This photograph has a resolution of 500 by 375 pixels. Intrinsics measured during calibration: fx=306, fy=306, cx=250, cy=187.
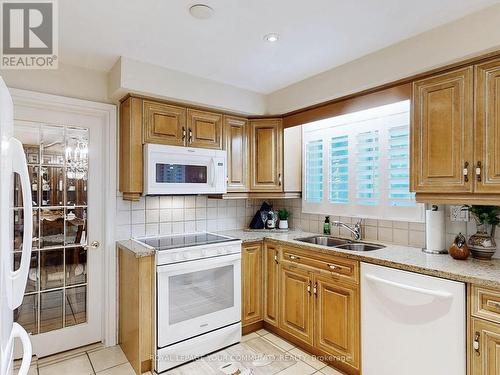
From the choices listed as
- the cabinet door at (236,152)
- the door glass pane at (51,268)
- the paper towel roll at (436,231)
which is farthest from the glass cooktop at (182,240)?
the paper towel roll at (436,231)

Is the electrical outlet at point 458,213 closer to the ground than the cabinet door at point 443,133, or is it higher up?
closer to the ground

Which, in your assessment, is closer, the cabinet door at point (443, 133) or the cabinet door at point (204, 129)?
the cabinet door at point (443, 133)

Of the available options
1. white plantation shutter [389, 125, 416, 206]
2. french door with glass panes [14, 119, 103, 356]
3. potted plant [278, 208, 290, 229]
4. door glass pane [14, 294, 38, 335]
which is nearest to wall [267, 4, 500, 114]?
white plantation shutter [389, 125, 416, 206]

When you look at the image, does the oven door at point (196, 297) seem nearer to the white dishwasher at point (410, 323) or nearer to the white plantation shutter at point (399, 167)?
the white dishwasher at point (410, 323)

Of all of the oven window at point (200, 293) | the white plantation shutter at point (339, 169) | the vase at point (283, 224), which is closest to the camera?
the oven window at point (200, 293)

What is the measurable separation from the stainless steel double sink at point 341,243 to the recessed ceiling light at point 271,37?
1.74 m

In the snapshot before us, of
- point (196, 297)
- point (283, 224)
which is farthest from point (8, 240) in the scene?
point (283, 224)

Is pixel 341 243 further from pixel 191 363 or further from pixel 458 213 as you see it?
pixel 191 363

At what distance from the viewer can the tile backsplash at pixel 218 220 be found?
2525 millimetres

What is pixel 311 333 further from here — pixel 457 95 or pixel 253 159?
pixel 457 95

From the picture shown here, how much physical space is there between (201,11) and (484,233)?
2.29m

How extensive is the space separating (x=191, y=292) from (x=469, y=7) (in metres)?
2.69

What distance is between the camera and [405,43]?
2105 mm

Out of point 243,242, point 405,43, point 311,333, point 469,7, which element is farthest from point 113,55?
point 311,333
